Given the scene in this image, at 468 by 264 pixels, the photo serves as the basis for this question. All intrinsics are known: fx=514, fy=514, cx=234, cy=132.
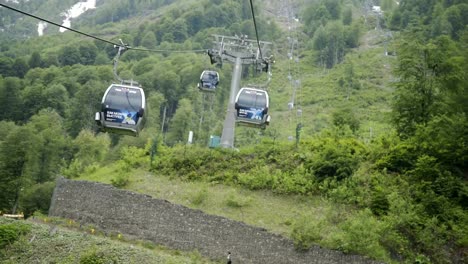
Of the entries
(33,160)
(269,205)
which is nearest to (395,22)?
(33,160)

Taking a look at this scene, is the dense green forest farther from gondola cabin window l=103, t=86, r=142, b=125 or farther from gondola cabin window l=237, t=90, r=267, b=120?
gondola cabin window l=103, t=86, r=142, b=125

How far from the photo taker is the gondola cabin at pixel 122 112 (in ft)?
48.2

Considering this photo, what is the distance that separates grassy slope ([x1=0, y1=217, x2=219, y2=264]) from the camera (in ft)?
50.6

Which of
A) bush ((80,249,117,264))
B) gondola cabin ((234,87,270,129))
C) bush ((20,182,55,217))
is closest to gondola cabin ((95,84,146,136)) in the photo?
bush ((80,249,117,264))

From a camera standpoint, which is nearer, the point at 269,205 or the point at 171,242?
the point at 171,242

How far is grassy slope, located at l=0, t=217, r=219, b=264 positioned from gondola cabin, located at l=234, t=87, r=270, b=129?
5.39m

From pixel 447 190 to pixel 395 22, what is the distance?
93.4m

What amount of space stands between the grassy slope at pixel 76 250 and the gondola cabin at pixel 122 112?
12.3ft

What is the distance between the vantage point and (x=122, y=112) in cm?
1472

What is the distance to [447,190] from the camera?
691 inches

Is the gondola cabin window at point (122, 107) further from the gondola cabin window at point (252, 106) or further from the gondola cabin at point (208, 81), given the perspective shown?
the gondola cabin at point (208, 81)

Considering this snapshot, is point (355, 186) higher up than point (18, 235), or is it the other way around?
point (355, 186)

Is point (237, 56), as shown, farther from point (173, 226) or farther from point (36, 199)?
point (36, 199)

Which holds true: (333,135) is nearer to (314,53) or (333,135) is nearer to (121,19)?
(314,53)
